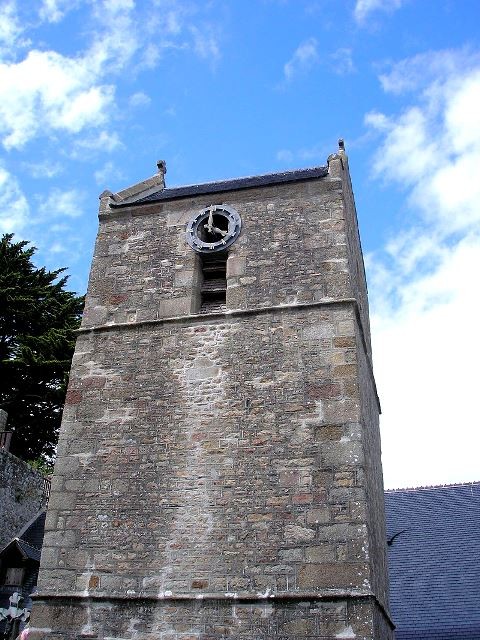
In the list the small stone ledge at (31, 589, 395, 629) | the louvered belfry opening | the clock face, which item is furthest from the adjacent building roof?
the clock face

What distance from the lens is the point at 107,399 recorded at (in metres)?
8.72

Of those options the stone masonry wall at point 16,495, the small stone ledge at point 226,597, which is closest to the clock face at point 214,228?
the small stone ledge at point 226,597

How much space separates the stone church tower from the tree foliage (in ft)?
34.4

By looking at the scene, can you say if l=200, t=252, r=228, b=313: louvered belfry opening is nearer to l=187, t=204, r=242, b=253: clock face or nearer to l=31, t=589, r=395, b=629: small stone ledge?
l=187, t=204, r=242, b=253: clock face

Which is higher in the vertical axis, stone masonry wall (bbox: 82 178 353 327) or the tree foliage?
the tree foliage

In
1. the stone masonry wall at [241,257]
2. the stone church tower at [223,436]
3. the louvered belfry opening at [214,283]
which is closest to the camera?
the stone church tower at [223,436]

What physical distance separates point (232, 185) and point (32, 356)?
1088 centimetres

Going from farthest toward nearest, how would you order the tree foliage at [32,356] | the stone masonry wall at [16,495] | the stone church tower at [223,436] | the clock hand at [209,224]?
the tree foliage at [32,356], the stone masonry wall at [16,495], the clock hand at [209,224], the stone church tower at [223,436]

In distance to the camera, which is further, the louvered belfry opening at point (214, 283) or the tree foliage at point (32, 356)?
the tree foliage at point (32, 356)

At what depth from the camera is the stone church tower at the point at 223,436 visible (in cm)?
714

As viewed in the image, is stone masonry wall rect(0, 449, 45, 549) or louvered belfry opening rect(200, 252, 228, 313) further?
stone masonry wall rect(0, 449, 45, 549)

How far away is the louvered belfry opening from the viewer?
31.1 feet

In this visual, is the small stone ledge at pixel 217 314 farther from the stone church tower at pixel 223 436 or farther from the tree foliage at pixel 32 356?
the tree foliage at pixel 32 356

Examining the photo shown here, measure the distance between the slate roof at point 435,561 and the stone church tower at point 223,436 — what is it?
3.00 m
